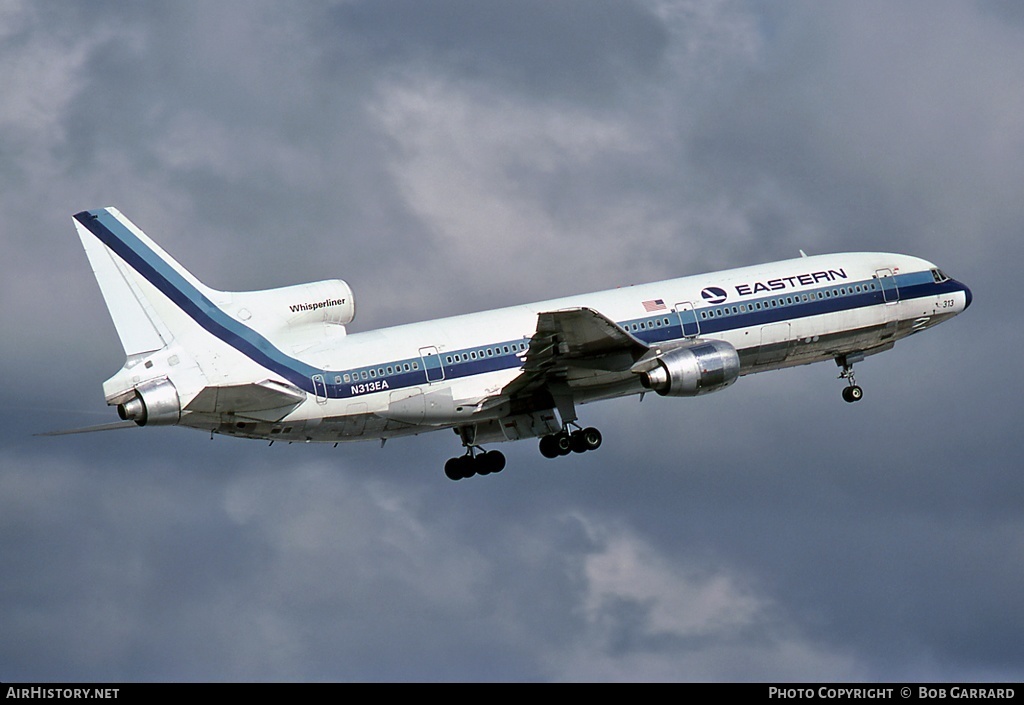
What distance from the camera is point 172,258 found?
195ft

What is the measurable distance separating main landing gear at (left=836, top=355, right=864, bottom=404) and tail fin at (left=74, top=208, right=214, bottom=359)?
29.1 m

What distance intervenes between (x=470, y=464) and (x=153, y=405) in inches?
606

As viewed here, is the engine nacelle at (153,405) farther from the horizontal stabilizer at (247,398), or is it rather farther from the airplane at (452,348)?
the horizontal stabilizer at (247,398)

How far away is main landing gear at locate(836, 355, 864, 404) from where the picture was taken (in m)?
71.9

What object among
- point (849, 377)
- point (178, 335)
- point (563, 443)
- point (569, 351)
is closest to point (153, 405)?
point (178, 335)

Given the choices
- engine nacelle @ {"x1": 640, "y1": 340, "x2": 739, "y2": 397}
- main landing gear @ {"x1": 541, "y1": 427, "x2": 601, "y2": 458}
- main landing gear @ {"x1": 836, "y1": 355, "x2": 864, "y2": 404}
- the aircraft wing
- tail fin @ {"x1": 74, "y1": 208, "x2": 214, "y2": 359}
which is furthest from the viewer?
main landing gear @ {"x1": 836, "y1": 355, "x2": 864, "y2": 404}

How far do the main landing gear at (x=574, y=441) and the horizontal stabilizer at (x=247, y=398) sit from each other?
1098 cm

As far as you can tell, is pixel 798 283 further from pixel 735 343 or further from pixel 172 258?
pixel 172 258

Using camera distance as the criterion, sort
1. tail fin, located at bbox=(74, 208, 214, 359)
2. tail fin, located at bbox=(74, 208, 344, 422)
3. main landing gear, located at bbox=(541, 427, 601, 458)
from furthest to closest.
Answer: main landing gear, located at bbox=(541, 427, 601, 458)
tail fin, located at bbox=(74, 208, 214, 359)
tail fin, located at bbox=(74, 208, 344, 422)

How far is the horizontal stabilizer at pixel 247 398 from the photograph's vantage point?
5753 cm

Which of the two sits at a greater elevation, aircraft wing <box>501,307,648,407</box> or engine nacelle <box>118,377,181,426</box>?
aircraft wing <box>501,307,648,407</box>

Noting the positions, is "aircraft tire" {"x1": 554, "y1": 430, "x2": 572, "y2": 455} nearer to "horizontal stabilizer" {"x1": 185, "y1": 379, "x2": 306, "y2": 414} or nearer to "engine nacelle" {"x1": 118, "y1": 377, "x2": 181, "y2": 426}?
"horizontal stabilizer" {"x1": 185, "y1": 379, "x2": 306, "y2": 414}

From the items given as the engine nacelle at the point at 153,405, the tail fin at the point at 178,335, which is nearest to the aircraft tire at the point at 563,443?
the tail fin at the point at 178,335

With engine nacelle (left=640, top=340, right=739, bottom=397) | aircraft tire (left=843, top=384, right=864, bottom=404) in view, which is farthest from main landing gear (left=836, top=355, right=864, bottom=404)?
engine nacelle (left=640, top=340, right=739, bottom=397)
